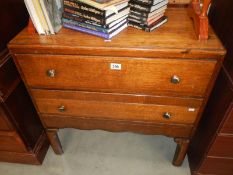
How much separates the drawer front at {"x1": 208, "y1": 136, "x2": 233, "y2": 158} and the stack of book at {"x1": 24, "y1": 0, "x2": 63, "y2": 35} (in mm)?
1000

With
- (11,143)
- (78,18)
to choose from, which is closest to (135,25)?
(78,18)

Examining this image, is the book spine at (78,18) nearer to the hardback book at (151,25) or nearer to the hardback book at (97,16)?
the hardback book at (97,16)

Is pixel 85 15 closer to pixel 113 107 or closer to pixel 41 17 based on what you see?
pixel 41 17

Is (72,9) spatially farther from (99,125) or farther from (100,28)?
(99,125)

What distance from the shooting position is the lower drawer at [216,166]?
1.17m

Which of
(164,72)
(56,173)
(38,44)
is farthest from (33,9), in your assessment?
(56,173)

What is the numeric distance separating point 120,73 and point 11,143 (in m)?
0.90

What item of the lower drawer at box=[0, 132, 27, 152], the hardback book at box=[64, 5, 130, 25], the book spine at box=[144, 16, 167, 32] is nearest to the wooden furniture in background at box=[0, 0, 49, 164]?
the lower drawer at box=[0, 132, 27, 152]

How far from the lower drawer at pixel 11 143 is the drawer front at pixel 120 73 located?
1.44 feet

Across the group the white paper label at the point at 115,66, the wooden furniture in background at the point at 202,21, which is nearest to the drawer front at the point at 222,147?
the wooden furniture in background at the point at 202,21

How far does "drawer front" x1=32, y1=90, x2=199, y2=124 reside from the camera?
3.46ft

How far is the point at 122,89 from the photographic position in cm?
102

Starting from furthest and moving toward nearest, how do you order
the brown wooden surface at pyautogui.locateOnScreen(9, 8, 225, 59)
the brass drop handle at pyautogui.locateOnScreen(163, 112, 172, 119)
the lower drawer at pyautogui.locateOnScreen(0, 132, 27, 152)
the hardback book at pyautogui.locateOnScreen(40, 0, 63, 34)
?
1. the lower drawer at pyautogui.locateOnScreen(0, 132, 27, 152)
2. the brass drop handle at pyautogui.locateOnScreen(163, 112, 172, 119)
3. the hardback book at pyautogui.locateOnScreen(40, 0, 63, 34)
4. the brown wooden surface at pyautogui.locateOnScreen(9, 8, 225, 59)

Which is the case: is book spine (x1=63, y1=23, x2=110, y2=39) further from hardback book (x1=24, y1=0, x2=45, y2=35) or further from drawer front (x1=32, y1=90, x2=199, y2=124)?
drawer front (x1=32, y1=90, x2=199, y2=124)
